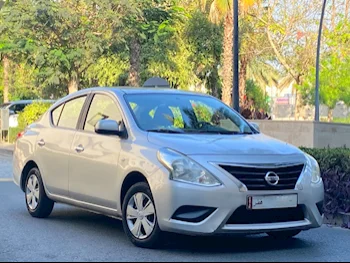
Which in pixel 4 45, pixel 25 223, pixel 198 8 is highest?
pixel 198 8

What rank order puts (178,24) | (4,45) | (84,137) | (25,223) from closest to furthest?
(84,137)
(25,223)
(4,45)
(178,24)

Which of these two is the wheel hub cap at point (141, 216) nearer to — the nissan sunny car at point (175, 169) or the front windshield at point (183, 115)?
the nissan sunny car at point (175, 169)

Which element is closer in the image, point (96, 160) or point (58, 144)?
point (96, 160)

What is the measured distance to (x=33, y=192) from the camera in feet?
30.3

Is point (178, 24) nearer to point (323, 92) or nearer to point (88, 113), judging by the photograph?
point (323, 92)

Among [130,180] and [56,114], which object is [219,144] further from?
[56,114]

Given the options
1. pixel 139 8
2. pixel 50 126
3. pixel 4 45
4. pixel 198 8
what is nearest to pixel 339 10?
pixel 198 8

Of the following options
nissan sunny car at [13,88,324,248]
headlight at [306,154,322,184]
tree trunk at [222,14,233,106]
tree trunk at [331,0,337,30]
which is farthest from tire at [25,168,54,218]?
tree trunk at [331,0,337,30]

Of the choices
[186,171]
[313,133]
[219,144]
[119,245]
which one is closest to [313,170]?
[219,144]

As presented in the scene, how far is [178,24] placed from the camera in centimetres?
3419

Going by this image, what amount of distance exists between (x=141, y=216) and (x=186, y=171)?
2.53 feet

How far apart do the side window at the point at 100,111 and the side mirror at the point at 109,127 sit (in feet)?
1.00

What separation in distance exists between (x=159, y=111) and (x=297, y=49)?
110ft

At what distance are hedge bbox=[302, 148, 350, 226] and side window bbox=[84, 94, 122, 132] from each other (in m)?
2.95
